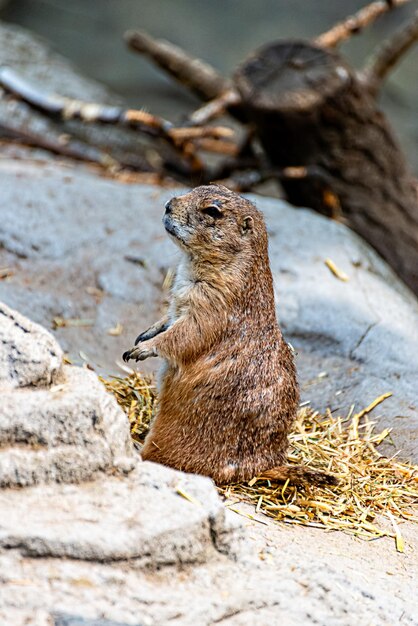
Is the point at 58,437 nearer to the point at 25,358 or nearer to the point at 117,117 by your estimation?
the point at 25,358

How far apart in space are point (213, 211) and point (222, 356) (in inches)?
31.0

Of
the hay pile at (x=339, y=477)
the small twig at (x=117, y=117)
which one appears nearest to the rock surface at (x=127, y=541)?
the hay pile at (x=339, y=477)

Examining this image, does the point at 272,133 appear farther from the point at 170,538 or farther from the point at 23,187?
the point at 170,538

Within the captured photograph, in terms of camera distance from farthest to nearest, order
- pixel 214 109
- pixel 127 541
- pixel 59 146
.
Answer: pixel 59 146, pixel 214 109, pixel 127 541

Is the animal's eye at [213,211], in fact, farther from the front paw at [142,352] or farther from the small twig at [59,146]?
the small twig at [59,146]

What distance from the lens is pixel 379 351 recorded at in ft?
19.7

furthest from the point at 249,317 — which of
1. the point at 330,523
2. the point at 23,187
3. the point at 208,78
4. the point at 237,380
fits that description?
the point at 208,78

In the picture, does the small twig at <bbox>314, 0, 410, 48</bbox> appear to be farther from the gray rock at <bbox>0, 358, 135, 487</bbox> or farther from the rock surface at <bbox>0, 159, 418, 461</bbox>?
the gray rock at <bbox>0, 358, 135, 487</bbox>

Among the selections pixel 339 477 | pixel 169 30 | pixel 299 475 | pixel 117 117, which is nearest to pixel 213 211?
pixel 299 475

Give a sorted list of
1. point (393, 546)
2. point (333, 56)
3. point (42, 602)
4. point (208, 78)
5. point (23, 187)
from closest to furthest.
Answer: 1. point (42, 602)
2. point (393, 546)
3. point (23, 187)
4. point (333, 56)
5. point (208, 78)

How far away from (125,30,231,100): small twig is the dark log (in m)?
1.87

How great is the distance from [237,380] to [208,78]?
6.78 metres

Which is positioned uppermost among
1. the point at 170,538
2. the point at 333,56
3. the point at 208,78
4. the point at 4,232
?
the point at 333,56

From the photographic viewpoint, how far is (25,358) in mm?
3307
